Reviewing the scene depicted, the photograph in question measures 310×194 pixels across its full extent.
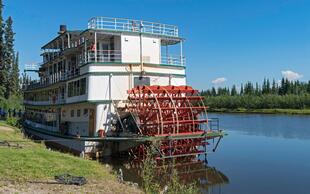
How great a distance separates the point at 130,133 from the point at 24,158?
7781 mm

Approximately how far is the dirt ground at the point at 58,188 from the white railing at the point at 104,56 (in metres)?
11.3

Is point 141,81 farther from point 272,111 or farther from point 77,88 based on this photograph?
point 272,111

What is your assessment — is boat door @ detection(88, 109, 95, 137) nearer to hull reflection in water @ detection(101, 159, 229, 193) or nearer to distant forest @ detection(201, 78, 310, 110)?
hull reflection in water @ detection(101, 159, 229, 193)

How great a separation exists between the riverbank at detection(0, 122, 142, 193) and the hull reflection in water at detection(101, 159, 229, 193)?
3.13 meters

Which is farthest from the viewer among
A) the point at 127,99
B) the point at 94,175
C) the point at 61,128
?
the point at 61,128

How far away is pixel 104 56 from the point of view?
23.7 meters

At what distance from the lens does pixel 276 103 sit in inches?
3642

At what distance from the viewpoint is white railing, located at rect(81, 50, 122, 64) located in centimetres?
2213

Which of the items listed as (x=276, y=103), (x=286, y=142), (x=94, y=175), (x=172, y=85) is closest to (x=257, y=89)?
(x=276, y=103)

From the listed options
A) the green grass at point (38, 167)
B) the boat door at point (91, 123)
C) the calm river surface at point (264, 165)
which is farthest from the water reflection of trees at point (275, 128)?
the green grass at point (38, 167)

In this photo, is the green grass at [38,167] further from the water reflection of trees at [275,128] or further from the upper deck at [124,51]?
the water reflection of trees at [275,128]

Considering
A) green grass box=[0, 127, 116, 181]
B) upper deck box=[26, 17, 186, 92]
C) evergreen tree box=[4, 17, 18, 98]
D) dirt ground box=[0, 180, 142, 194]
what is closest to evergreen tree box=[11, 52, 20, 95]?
evergreen tree box=[4, 17, 18, 98]

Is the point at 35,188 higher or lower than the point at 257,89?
lower

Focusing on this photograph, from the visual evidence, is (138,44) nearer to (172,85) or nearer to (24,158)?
(172,85)
